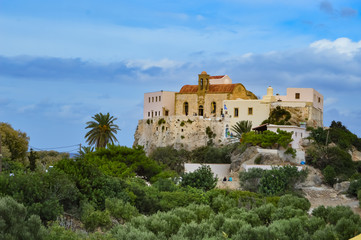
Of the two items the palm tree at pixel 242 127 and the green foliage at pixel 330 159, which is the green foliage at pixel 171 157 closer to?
the palm tree at pixel 242 127

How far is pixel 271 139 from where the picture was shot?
6606cm

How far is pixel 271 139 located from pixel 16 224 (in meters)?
44.0

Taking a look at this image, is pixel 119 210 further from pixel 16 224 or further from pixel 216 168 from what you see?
pixel 216 168

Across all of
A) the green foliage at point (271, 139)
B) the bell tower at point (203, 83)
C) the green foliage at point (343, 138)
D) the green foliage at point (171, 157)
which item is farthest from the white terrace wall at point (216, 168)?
the bell tower at point (203, 83)

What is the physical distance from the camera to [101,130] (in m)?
67.8

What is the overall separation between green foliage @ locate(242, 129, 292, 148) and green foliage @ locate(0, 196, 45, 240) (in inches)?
1682

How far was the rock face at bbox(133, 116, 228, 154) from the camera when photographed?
79500mm

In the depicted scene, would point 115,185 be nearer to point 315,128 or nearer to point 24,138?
point 24,138

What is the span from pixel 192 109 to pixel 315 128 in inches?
613

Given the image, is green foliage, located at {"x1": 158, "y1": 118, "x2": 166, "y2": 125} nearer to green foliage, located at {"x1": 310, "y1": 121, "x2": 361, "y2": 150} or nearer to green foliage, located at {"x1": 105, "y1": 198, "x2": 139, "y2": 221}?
green foliage, located at {"x1": 310, "y1": 121, "x2": 361, "y2": 150}

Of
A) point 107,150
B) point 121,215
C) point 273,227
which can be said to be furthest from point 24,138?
point 273,227

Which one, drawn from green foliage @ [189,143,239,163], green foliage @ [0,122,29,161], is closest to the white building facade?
green foliage @ [189,143,239,163]

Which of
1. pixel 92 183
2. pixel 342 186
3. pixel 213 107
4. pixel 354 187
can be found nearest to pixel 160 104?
pixel 213 107

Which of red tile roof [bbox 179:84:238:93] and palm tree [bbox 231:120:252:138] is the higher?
red tile roof [bbox 179:84:238:93]
